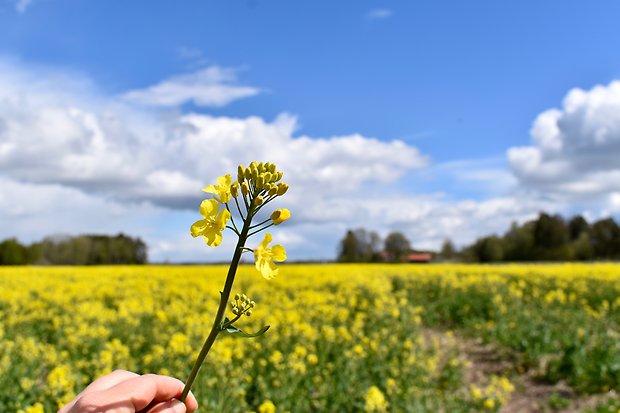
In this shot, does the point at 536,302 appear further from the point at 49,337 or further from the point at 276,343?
the point at 49,337

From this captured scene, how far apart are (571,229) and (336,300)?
242 ft

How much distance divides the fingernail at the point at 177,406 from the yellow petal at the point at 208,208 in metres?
0.42

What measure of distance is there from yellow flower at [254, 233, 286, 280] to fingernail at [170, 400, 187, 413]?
1.15ft

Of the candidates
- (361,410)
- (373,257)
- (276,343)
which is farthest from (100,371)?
(373,257)

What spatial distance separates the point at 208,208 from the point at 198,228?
5 centimetres

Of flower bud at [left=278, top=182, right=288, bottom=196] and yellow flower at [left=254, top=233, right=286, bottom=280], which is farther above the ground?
flower bud at [left=278, top=182, right=288, bottom=196]

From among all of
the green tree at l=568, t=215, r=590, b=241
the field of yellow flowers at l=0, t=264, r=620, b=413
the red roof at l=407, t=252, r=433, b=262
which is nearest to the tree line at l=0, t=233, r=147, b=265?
the red roof at l=407, t=252, r=433, b=262

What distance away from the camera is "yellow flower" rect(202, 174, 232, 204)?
1.26 m

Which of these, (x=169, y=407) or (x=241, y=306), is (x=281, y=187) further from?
(x=169, y=407)

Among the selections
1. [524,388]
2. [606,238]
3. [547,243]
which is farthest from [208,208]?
[606,238]

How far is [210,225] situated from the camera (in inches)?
48.8

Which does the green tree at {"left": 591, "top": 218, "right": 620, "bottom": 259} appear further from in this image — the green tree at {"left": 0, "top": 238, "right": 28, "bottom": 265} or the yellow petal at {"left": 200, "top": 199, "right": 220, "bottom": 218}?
the yellow petal at {"left": 200, "top": 199, "right": 220, "bottom": 218}

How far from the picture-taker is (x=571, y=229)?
7575 centimetres

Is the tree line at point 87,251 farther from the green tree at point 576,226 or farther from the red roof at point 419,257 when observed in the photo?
the green tree at point 576,226
